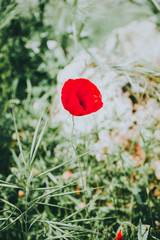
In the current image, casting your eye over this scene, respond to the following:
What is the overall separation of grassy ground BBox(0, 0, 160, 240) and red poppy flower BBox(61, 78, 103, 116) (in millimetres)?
79

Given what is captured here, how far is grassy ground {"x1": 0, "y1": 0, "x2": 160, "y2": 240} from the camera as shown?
646mm

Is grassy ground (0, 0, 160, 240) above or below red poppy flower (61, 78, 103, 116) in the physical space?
below

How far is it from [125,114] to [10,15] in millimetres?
787

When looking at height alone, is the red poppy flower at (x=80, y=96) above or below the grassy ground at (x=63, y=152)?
above

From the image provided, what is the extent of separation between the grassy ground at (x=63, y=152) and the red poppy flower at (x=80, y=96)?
3.1 inches

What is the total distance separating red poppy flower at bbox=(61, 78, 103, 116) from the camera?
1.76ft

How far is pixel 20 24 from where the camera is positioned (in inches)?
54.6

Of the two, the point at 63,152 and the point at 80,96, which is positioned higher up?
the point at 80,96

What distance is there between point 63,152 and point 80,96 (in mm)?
452

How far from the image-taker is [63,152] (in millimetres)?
992

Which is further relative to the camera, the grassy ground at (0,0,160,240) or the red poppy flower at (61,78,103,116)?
the grassy ground at (0,0,160,240)

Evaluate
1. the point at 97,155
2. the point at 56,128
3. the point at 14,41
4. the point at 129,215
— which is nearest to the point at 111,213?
the point at 129,215

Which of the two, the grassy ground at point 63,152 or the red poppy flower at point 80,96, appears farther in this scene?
the grassy ground at point 63,152

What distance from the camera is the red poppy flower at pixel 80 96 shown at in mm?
538
